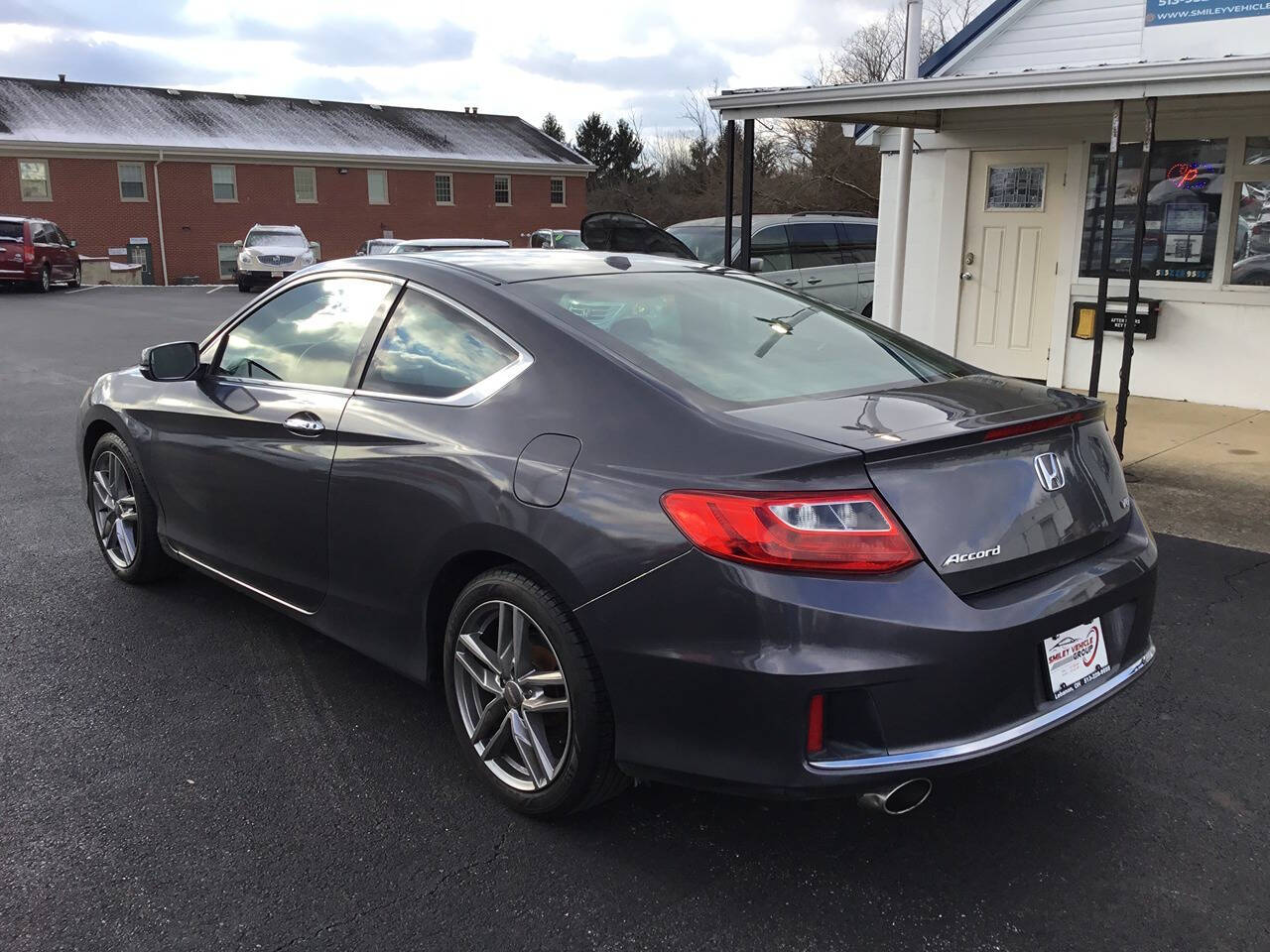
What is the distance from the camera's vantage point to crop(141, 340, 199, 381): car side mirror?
4.25 metres

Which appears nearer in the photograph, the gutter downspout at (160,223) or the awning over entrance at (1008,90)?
the awning over entrance at (1008,90)

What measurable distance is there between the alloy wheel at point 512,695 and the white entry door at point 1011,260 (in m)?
8.38

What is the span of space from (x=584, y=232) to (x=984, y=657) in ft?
29.5

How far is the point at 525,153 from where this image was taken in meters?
46.6

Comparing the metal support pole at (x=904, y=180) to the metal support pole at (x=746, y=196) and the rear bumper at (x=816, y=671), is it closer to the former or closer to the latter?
the metal support pole at (x=746, y=196)

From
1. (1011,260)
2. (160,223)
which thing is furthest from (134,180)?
(1011,260)

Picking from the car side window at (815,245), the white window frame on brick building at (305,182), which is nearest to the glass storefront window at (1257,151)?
the car side window at (815,245)

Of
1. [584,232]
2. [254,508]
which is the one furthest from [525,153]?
[254,508]

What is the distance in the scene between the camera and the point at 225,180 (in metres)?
39.3

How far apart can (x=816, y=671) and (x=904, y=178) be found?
8220 millimetres

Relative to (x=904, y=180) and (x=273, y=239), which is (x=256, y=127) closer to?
(x=273, y=239)

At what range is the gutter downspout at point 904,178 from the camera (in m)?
9.69

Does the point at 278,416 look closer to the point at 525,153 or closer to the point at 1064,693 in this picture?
the point at 1064,693

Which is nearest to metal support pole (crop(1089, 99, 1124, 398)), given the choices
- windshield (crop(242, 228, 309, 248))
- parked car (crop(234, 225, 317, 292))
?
parked car (crop(234, 225, 317, 292))
